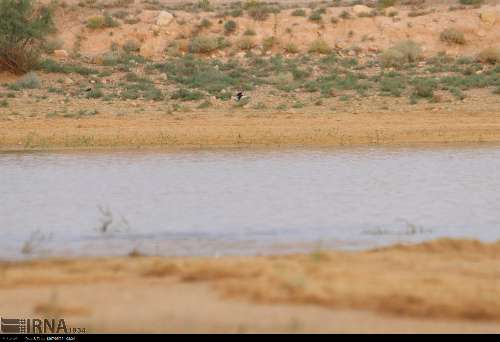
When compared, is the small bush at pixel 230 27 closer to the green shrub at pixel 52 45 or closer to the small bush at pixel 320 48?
the small bush at pixel 320 48

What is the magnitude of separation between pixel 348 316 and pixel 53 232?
15.5 ft

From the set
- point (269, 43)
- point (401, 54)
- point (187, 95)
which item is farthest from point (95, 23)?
point (187, 95)

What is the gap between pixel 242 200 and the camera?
13.2 meters

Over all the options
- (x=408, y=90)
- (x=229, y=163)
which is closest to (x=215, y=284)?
(x=229, y=163)

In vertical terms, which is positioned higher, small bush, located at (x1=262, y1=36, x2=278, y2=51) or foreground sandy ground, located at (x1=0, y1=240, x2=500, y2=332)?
foreground sandy ground, located at (x1=0, y1=240, x2=500, y2=332)

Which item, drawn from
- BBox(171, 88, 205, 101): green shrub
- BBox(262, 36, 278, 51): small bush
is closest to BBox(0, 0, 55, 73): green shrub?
BBox(171, 88, 205, 101): green shrub

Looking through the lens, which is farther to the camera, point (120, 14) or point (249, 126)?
point (120, 14)

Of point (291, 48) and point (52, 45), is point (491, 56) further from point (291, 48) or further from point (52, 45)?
point (52, 45)

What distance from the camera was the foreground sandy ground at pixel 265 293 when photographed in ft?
23.8

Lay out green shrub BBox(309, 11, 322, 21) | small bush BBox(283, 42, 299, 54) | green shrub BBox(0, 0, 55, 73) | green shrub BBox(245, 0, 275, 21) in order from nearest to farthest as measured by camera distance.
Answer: green shrub BBox(0, 0, 55, 73) < small bush BBox(283, 42, 299, 54) < green shrub BBox(309, 11, 322, 21) < green shrub BBox(245, 0, 275, 21)

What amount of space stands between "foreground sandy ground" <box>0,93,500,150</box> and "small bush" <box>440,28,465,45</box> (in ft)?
46.0

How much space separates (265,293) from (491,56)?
25830 mm

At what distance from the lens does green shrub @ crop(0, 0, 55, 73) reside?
30453mm

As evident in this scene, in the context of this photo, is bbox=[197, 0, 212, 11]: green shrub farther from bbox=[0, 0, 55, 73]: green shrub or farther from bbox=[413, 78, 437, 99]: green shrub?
bbox=[413, 78, 437, 99]: green shrub
